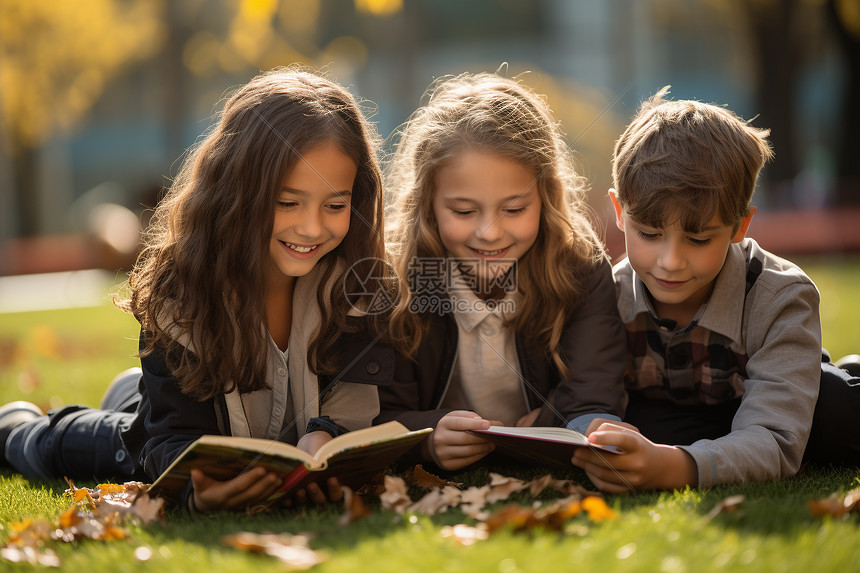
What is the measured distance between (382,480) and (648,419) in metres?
1.07

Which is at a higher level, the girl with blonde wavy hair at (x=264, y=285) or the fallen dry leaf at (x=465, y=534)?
the girl with blonde wavy hair at (x=264, y=285)

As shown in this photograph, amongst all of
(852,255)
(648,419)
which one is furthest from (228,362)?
(852,255)

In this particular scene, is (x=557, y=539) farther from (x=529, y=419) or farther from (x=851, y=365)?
(x=851, y=365)

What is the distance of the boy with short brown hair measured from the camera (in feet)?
8.78

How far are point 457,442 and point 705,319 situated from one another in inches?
38.5

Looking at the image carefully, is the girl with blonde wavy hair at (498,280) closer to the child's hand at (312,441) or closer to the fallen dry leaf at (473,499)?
the child's hand at (312,441)

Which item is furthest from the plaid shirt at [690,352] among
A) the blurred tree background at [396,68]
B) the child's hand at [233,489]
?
the blurred tree background at [396,68]

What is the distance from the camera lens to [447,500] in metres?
2.63

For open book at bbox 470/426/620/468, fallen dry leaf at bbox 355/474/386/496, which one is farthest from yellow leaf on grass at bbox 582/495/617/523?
fallen dry leaf at bbox 355/474/386/496

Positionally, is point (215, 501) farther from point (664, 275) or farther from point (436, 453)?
point (664, 275)

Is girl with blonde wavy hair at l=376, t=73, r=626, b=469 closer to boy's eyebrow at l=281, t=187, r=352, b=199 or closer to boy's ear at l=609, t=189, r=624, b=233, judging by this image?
boy's ear at l=609, t=189, r=624, b=233

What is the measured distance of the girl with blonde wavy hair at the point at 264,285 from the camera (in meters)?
2.96

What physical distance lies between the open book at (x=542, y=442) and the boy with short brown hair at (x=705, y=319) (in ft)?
0.20

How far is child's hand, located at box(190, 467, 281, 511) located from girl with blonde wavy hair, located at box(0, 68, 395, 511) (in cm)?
28
